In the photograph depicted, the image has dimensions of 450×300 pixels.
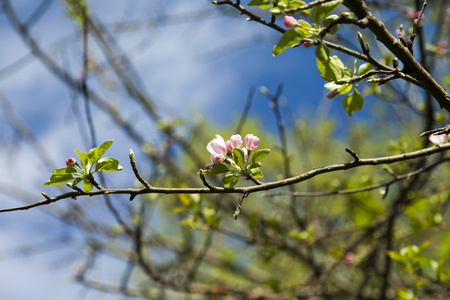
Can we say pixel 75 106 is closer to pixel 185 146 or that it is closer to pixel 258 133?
pixel 185 146

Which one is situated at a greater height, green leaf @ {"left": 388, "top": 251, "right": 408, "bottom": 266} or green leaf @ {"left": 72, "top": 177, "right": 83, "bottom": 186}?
green leaf @ {"left": 72, "top": 177, "right": 83, "bottom": 186}

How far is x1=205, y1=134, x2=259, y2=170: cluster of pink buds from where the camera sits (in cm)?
95

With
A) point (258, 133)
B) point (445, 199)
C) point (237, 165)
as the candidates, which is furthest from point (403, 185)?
point (258, 133)

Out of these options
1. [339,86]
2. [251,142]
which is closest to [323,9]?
[339,86]

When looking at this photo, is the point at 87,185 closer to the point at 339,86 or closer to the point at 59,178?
the point at 59,178

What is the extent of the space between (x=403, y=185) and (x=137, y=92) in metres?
2.13

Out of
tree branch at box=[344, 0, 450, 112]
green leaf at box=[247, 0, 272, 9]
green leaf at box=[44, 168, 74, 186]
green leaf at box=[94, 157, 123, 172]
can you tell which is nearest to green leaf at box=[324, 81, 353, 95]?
tree branch at box=[344, 0, 450, 112]

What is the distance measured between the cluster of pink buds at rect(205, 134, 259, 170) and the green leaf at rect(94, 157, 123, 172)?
Result: 216 mm

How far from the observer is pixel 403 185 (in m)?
2.15

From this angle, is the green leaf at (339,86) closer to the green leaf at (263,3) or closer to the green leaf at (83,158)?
the green leaf at (263,3)

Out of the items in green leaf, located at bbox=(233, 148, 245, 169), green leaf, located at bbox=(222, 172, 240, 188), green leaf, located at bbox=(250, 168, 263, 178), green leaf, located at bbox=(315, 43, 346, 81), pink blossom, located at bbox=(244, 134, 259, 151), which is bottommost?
green leaf, located at bbox=(222, 172, 240, 188)

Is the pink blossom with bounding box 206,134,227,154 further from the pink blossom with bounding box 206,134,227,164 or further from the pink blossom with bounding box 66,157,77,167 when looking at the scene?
the pink blossom with bounding box 66,157,77,167

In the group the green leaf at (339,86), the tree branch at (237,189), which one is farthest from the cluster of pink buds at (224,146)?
the green leaf at (339,86)

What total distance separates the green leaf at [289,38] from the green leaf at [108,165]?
1.48 feet
